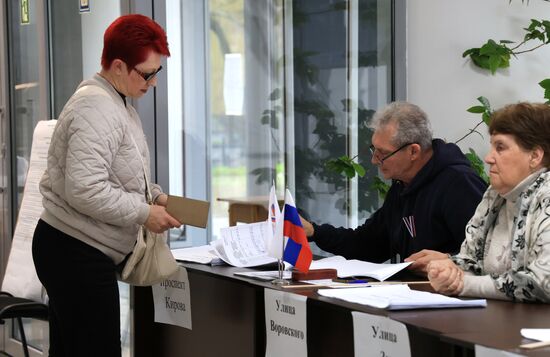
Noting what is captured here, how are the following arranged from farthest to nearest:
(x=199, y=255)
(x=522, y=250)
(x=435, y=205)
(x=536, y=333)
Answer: (x=199, y=255) < (x=435, y=205) < (x=522, y=250) < (x=536, y=333)

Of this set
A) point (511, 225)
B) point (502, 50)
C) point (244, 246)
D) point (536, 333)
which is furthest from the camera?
point (502, 50)

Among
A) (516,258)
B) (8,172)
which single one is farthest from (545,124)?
(8,172)

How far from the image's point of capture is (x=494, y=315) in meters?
1.96

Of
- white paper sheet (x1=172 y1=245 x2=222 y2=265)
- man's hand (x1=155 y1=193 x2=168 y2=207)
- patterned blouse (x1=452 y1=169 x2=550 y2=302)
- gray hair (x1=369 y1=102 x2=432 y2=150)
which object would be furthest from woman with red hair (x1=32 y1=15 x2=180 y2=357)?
patterned blouse (x1=452 y1=169 x2=550 y2=302)

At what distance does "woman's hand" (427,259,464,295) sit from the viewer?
7.23 ft

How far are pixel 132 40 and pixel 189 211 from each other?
59 cm

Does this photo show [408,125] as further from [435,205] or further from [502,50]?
[502,50]

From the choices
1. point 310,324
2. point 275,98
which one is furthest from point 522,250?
point 275,98

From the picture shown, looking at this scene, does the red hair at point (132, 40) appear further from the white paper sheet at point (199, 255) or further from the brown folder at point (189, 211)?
the white paper sheet at point (199, 255)

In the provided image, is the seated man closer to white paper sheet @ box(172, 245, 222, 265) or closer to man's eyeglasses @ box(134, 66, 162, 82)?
white paper sheet @ box(172, 245, 222, 265)

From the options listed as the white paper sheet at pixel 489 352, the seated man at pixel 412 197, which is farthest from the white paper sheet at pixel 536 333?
the seated man at pixel 412 197

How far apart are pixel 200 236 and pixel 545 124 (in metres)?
1.91

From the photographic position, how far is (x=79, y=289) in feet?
8.79

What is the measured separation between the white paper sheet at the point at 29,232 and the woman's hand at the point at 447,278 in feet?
7.45
